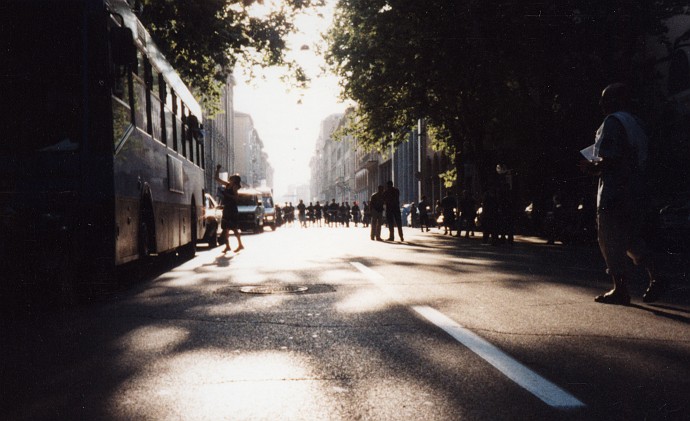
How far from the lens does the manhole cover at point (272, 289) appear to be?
8882 mm

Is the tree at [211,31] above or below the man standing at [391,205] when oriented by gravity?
above

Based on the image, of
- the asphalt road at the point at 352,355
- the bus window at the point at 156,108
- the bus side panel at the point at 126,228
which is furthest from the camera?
the bus window at the point at 156,108

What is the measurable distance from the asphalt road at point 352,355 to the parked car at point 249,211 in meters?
28.1

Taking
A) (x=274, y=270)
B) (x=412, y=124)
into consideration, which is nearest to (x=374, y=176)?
(x=412, y=124)

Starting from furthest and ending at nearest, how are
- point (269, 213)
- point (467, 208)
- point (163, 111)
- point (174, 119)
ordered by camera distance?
point (269, 213) → point (467, 208) → point (174, 119) → point (163, 111)

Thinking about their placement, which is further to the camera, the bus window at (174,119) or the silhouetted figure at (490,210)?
the silhouetted figure at (490,210)

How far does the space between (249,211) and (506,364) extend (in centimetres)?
3362

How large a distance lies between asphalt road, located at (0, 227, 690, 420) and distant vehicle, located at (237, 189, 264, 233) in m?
28.1

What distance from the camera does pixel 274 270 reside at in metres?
12.2

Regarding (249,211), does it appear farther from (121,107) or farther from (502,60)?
(121,107)

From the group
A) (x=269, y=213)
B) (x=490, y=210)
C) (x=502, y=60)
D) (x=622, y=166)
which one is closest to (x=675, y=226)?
(x=490, y=210)

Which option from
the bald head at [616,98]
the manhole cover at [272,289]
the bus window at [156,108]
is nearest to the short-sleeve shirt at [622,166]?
the bald head at [616,98]

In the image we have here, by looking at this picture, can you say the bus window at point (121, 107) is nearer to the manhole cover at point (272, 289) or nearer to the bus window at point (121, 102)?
the bus window at point (121, 102)

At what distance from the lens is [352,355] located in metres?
5.11
